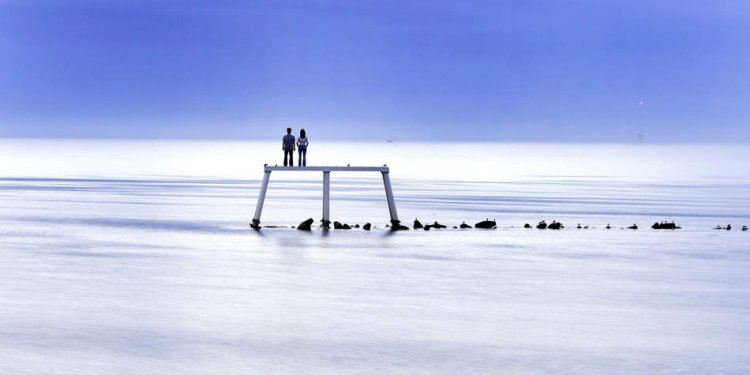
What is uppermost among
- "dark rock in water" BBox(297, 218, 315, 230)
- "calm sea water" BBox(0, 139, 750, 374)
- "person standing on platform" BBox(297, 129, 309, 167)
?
"person standing on platform" BBox(297, 129, 309, 167)

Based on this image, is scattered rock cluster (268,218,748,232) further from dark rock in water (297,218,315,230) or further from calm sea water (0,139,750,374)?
calm sea water (0,139,750,374)

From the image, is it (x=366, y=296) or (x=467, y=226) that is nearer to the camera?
(x=366, y=296)

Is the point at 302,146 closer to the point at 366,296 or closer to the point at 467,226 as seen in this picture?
the point at 467,226

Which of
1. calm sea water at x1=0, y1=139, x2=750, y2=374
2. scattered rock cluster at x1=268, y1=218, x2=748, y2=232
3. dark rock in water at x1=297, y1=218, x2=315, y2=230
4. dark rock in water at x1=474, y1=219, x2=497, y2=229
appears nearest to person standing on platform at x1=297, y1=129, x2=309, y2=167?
calm sea water at x1=0, y1=139, x2=750, y2=374

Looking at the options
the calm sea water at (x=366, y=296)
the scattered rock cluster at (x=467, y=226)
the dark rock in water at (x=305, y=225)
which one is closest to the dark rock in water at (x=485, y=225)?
the scattered rock cluster at (x=467, y=226)

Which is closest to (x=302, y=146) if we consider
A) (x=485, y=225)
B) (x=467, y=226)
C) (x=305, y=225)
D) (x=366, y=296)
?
(x=305, y=225)

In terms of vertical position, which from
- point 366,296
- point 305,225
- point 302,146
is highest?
point 302,146

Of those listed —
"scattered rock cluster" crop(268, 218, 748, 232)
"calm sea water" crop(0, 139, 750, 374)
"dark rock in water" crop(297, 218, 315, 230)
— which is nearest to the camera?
"calm sea water" crop(0, 139, 750, 374)

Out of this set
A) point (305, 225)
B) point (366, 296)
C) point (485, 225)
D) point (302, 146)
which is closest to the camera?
point (366, 296)

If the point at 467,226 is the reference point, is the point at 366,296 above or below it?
below

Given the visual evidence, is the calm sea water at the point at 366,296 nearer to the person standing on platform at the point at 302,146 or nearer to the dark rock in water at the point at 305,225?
the dark rock in water at the point at 305,225

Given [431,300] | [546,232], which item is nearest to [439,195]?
[546,232]

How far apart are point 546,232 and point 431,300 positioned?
14.9m

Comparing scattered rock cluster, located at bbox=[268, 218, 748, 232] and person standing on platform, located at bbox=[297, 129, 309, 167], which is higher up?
person standing on platform, located at bbox=[297, 129, 309, 167]
